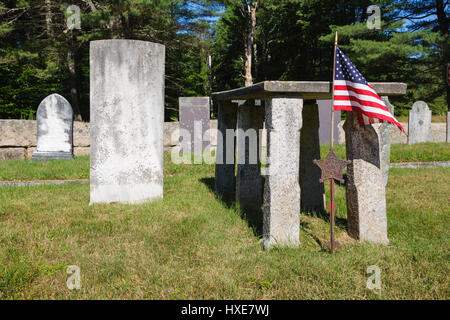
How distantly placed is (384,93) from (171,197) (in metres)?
3.21

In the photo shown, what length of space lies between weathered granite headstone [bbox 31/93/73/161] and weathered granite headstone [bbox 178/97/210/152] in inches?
136

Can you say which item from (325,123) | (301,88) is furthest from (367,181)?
(325,123)

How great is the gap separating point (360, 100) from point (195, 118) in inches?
337

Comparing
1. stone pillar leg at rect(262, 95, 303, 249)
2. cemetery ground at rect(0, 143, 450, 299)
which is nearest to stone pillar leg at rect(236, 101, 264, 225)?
cemetery ground at rect(0, 143, 450, 299)

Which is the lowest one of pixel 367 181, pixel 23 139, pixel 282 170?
pixel 367 181

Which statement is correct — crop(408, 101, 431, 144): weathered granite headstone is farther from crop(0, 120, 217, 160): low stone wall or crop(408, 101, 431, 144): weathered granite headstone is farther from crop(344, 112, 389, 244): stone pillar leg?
crop(0, 120, 217, 160): low stone wall

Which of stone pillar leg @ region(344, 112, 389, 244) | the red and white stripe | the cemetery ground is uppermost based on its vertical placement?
the red and white stripe

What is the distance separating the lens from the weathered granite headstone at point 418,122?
13.2m

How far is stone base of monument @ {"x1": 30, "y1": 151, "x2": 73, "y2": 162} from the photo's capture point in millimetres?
8930

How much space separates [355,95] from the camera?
3.21 m

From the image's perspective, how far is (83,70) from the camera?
1955cm

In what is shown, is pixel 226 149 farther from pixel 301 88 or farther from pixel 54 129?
pixel 54 129

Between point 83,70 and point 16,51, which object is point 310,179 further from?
point 83,70

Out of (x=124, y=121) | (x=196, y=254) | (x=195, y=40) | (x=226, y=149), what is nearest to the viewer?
(x=196, y=254)
